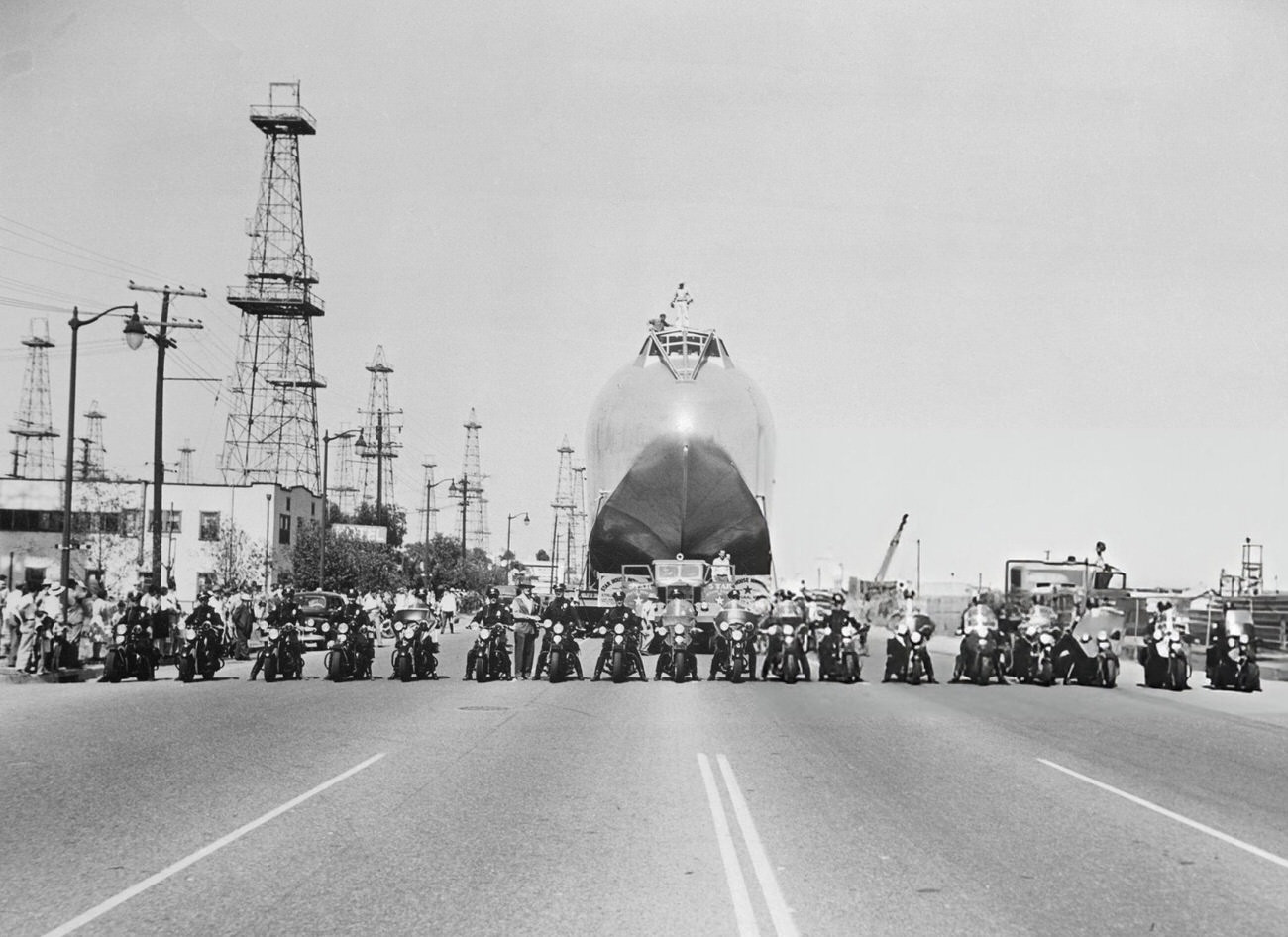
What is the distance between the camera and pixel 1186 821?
9.91 meters

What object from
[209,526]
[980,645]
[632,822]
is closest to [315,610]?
[980,645]

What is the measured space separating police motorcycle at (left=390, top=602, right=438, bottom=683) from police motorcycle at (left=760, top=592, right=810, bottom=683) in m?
5.87

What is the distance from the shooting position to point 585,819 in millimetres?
9578

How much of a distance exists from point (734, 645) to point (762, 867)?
52.5 ft

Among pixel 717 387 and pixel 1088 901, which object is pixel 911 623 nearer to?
pixel 717 387

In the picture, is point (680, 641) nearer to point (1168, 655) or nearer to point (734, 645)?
point (734, 645)

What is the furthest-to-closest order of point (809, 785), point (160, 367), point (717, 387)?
point (717, 387), point (160, 367), point (809, 785)

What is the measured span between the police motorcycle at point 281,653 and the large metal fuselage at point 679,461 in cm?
1233

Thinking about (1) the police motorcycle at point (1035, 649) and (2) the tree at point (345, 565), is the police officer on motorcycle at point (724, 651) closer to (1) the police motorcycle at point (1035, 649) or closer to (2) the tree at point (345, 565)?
(1) the police motorcycle at point (1035, 649)

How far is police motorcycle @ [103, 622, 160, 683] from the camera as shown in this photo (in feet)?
76.4

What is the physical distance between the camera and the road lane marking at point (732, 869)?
6602mm

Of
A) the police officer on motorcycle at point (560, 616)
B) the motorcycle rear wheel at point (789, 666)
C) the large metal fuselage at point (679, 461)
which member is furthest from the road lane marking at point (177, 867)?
the large metal fuselage at point (679, 461)

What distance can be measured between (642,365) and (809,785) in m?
25.5

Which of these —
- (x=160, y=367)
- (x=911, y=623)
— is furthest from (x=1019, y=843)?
(x=160, y=367)
